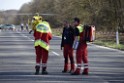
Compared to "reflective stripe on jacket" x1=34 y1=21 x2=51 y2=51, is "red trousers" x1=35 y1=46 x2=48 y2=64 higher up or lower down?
lower down

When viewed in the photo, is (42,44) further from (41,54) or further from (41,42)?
(41,54)

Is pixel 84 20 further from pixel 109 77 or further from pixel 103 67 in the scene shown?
pixel 109 77

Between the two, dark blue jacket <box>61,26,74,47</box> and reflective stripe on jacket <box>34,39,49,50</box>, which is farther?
dark blue jacket <box>61,26,74,47</box>

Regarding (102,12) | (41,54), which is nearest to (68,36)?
(41,54)

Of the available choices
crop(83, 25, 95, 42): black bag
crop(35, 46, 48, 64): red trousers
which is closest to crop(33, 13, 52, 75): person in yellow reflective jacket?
crop(35, 46, 48, 64): red trousers

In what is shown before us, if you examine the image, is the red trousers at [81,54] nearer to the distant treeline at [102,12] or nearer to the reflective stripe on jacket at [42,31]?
the reflective stripe on jacket at [42,31]

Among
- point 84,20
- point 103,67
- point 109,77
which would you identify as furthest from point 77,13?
point 109,77

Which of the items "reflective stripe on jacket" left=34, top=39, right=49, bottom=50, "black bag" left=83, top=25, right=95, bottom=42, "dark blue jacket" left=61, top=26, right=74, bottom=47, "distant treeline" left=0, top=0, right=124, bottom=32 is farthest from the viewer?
"distant treeline" left=0, top=0, right=124, bottom=32

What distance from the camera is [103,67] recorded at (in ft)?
59.8

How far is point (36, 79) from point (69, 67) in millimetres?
3041

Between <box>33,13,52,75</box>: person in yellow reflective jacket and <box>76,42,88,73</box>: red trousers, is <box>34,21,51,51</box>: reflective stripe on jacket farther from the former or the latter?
<box>76,42,88,73</box>: red trousers

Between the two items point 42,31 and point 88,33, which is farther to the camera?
point 88,33

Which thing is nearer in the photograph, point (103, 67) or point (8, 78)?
point (8, 78)

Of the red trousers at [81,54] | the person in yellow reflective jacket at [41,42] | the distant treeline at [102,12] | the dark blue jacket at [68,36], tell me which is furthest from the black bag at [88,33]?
the distant treeline at [102,12]
